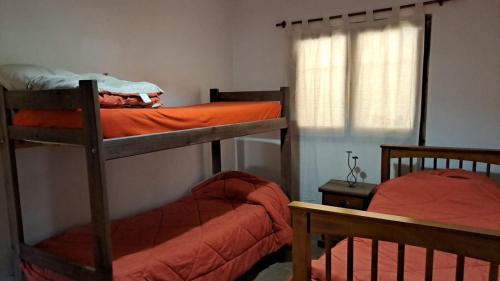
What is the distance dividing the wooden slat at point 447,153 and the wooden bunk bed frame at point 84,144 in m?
1.44

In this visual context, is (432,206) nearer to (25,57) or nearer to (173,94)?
(173,94)

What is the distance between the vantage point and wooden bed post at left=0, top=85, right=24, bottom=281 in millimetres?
1851

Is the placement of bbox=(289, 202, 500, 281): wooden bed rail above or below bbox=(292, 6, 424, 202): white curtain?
below

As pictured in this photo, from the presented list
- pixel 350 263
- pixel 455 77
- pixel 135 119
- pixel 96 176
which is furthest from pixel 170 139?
pixel 455 77

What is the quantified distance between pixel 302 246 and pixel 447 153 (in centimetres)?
185

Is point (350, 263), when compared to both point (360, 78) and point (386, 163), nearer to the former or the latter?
point (386, 163)

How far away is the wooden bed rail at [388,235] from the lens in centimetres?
116

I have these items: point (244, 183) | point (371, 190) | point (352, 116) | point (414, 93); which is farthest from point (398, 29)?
point (244, 183)

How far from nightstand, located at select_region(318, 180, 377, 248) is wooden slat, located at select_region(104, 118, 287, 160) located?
886 millimetres

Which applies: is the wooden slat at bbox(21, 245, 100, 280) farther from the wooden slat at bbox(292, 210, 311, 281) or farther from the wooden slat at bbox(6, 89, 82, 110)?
the wooden slat at bbox(292, 210, 311, 281)

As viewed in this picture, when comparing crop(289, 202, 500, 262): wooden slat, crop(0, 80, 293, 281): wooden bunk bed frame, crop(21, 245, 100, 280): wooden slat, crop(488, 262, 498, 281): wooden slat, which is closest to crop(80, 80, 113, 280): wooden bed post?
crop(0, 80, 293, 281): wooden bunk bed frame

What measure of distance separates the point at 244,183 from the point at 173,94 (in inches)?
41.0

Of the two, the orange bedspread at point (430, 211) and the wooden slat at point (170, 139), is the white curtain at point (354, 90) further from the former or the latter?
the wooden slat at point (170, 139)

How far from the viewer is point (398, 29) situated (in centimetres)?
297
